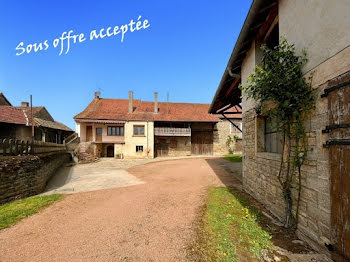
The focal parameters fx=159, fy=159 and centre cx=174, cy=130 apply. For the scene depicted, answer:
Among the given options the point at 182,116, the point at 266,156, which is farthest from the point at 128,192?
the point at 182,116

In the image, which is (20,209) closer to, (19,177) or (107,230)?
(19,177)

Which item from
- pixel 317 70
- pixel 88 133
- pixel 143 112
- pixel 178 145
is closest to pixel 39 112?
pixel 88 133

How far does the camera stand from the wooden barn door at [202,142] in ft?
72.2

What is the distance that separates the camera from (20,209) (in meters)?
4.81

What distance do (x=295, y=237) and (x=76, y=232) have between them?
454 cm

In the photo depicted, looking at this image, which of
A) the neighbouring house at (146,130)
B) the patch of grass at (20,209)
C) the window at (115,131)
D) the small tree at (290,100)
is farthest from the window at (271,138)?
the window at (115,131)

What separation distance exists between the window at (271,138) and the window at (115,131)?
18052 millimetres

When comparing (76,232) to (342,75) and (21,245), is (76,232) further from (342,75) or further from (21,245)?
(342,75)

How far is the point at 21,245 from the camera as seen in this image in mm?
3082

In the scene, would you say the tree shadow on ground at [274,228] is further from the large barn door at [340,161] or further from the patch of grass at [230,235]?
the large barn door at [340,161]

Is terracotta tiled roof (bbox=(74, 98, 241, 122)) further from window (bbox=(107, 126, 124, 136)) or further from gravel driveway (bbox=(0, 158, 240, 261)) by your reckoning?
gravel driveway (bbox=(0, 158, 240, 261))

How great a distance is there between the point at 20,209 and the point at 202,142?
19.3 meters

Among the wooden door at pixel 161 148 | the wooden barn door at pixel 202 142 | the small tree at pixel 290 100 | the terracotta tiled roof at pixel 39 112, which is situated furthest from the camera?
the wooden barn door at pixel 202 142

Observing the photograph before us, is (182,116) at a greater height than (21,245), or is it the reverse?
(182,116)
